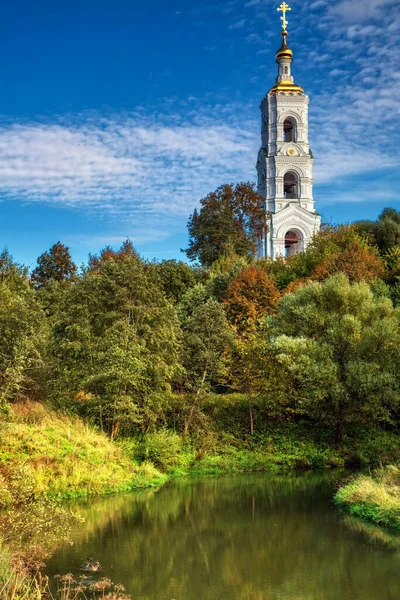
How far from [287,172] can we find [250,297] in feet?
116

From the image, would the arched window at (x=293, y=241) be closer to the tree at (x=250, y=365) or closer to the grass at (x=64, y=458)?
the tree at (x=250, y=365)

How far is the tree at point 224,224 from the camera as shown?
55.9m

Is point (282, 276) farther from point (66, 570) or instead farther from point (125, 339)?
point (66, 570)

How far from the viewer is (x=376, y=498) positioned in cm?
1944

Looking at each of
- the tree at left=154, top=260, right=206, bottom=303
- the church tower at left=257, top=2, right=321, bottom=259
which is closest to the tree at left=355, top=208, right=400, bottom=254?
the church tower at left=257, top=2, right=321, bottom=259

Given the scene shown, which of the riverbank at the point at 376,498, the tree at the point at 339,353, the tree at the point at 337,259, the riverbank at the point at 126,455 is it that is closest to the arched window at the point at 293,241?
the tree at the point at 337,259

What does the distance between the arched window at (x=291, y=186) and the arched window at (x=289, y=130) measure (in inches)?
152

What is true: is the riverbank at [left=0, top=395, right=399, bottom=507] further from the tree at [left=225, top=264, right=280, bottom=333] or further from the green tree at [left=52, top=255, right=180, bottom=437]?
the tree at [left=225, top=264, right=280, bottom=333]

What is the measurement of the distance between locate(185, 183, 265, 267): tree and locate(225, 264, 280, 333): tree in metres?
14.8

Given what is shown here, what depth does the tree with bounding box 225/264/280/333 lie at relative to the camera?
125 ft

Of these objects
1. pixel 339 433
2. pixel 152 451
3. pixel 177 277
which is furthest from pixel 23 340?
pixel 177 277

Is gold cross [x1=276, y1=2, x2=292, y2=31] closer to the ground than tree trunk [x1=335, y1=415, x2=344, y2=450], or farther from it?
farther from it

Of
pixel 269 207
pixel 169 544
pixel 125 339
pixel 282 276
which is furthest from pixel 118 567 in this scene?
pixel 269 207

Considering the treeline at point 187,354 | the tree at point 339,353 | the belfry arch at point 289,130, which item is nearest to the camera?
the treeline at point 187,354
